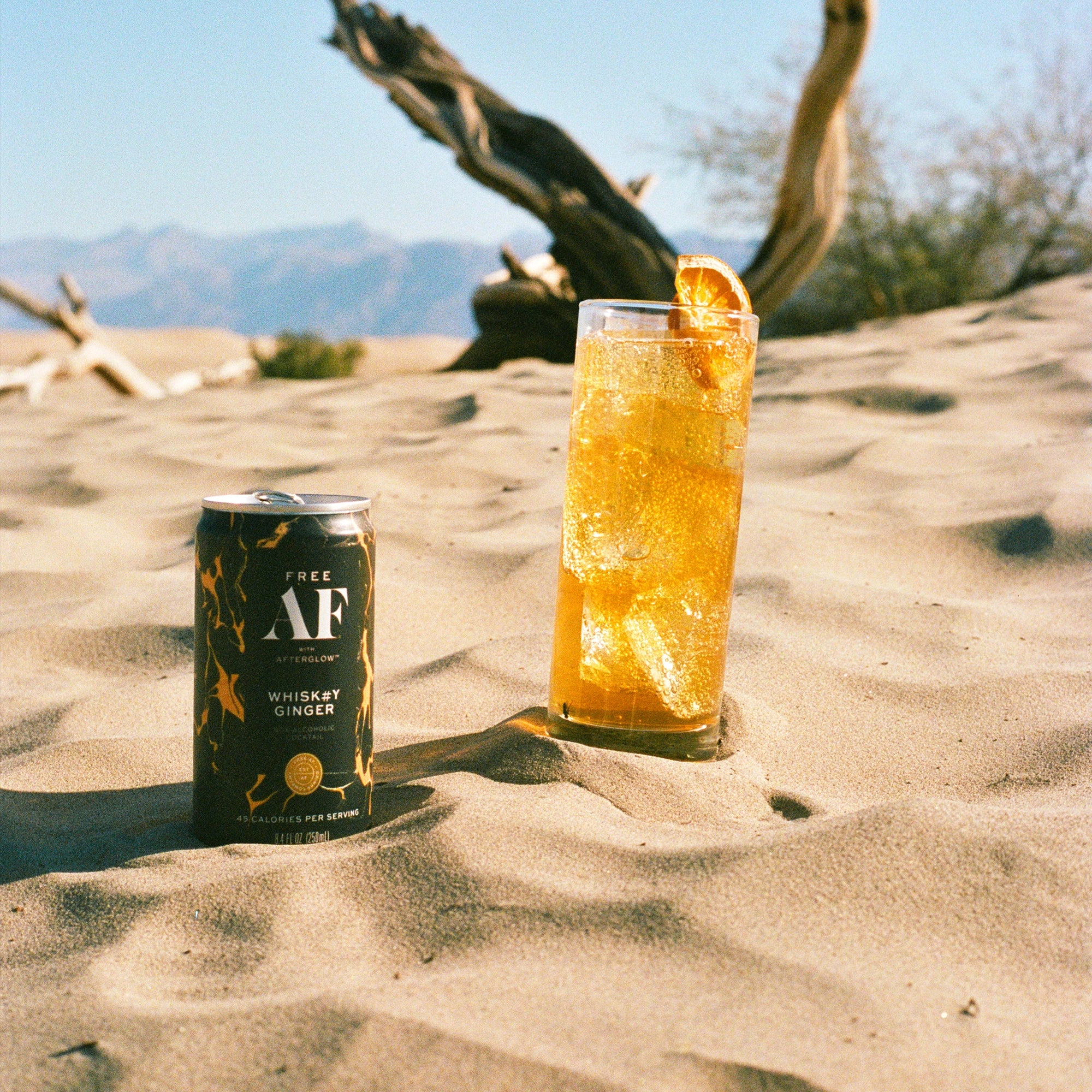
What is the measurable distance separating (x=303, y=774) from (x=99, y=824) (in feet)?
1.11

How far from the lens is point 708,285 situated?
1715 millimetres

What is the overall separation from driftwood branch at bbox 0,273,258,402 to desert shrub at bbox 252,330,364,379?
152cm

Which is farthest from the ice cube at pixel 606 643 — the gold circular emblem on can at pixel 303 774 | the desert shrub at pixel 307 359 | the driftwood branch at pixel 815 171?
the desert shrub at pixel 307 359

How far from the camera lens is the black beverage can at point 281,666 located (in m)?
1.48

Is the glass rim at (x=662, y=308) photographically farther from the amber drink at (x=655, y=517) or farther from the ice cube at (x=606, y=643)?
the ice cube at (x=606, y=643)

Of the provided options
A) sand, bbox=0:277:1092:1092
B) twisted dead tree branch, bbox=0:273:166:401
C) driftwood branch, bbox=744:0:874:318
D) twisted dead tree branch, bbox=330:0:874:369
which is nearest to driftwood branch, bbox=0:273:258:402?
twisted dead tree branch, bbox=0:273:166:401

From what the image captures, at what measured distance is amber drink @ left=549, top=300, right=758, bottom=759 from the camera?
5.53 feet

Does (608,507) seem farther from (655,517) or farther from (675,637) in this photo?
(675,637)

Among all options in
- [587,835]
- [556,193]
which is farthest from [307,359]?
[587,835]

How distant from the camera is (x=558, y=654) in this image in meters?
1.76

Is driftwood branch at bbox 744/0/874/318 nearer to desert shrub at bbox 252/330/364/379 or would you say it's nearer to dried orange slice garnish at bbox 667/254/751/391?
dried orange slice garnish at bbox 667/254/751/391

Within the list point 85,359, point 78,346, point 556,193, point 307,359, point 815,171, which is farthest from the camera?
point 307,359

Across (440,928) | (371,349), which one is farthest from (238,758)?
(371,349)

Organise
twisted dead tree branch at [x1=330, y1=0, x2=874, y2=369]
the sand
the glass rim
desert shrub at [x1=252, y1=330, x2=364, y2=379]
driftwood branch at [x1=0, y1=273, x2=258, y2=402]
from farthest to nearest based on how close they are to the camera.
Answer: desert shrub at [x1=252, y1=330, x2=364, y2=379] < driftwood branch at [x1=0, y1=273, x2=258, y2=402] < twisted dead tree branch at [x1=330, y1=0, x2=874, y2=369] < the glass rim < the sand
